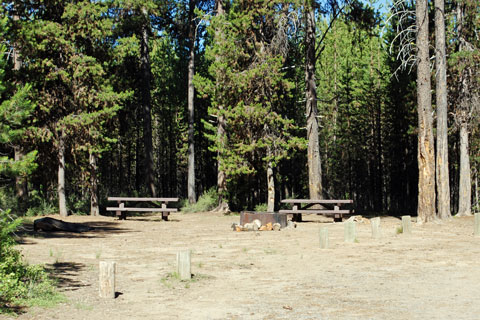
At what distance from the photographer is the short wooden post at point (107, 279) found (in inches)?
354

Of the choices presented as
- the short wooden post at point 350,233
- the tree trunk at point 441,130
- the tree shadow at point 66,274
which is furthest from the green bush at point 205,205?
the tree shadow at point 66,274

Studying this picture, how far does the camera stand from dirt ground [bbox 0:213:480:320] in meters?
8.30

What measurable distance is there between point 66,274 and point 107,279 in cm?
241

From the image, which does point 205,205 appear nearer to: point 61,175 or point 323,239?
point 61,175

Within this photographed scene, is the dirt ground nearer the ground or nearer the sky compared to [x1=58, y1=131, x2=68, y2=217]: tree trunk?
nearer the ground

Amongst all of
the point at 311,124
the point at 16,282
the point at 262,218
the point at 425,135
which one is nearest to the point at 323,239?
the point at 262,218

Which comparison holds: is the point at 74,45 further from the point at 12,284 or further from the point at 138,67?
the point at 12,284

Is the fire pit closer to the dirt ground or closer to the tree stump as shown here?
the dirt ground

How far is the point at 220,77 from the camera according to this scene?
85.4 feet

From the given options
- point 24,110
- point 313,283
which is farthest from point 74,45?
point 313,283

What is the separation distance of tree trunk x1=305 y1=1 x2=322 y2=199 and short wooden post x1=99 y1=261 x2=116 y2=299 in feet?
55.0

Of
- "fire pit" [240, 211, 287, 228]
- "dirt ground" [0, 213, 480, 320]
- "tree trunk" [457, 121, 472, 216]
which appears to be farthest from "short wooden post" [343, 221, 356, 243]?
"tree trunk" [457, 121, 472, 216]

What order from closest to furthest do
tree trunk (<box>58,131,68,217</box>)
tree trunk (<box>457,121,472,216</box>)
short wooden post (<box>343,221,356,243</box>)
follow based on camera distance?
1. short wooden post (<box>343,221,356,243</box>)
2. tree trunk (<box>457,121,472,216</box>)
3. tree trunk (<box>58,131,68,217</box>)

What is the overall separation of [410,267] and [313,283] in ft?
9.20
